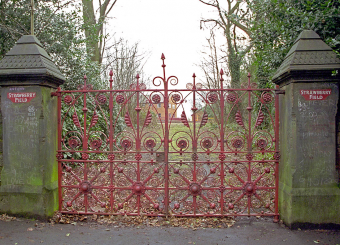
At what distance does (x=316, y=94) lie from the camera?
4109mm

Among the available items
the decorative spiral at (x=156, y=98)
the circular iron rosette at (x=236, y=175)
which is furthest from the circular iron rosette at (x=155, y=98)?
the circular iron rosette at (x=236, y=175)

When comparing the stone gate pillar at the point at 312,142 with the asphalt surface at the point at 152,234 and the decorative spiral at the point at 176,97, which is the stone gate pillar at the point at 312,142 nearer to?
the asphalt surface at the point at 152,234

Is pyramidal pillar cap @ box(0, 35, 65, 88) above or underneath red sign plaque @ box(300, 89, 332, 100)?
above

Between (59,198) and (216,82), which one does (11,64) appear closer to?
(59,198)

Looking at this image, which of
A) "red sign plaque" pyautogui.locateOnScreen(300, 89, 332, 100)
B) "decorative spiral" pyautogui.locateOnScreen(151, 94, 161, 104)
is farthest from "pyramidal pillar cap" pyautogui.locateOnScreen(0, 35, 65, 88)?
"red sign plaque" pyautogui.locateOnScreen(300, 89, 332, 100)

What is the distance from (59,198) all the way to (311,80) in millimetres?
4634

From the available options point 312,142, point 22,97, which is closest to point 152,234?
point 312,142

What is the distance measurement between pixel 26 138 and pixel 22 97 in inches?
27.0

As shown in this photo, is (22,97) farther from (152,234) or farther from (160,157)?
(152,234)

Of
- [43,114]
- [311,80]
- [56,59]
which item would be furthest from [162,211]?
[56,59]

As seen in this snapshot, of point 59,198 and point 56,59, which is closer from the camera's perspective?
point 59,198

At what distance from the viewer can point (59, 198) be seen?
15.3ft

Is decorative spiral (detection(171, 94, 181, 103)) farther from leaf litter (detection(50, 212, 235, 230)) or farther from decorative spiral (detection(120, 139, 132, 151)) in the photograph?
leaf litter (detection(50, 212, 235, 230))

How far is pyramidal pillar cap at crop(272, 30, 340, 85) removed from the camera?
401 cm
